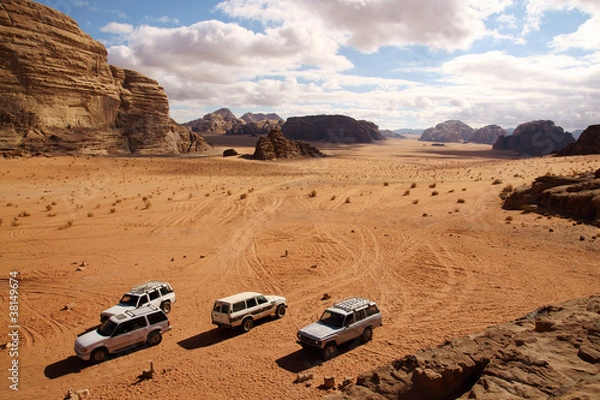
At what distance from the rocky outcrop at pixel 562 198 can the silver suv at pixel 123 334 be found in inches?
823

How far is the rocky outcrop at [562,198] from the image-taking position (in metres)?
21.1

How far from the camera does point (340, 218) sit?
26.0 meters

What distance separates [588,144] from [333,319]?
6798 cm

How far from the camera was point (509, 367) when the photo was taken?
5336 millimetres

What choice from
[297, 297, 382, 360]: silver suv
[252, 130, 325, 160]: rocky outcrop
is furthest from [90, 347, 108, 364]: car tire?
[252, 130, 325, 160]: rocky outcrop

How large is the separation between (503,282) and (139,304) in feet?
42.4

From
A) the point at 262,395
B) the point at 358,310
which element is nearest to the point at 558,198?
the point at 358,310

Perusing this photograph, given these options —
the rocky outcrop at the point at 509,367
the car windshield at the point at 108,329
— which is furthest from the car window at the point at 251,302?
the rocky outcrop at the point at 509,367

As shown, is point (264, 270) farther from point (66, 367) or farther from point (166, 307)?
point (66, 367)

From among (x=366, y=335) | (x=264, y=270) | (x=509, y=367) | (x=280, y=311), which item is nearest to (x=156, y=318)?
(x=280, y=311)

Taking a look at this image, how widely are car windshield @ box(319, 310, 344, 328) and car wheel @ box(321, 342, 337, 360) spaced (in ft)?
1.71

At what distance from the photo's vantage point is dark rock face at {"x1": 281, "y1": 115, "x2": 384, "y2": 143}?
15162cm

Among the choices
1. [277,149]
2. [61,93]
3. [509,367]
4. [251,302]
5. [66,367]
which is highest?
[61,93]

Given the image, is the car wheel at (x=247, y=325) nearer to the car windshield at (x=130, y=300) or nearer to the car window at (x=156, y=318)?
the car window at (x=156, y=318)
